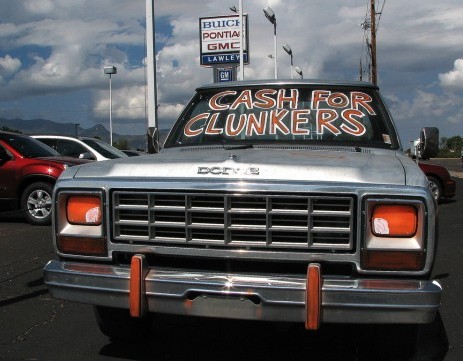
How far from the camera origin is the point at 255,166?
3395 mm

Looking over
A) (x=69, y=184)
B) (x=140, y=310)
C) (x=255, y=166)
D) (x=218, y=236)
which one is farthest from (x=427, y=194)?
(x=69, y=184)

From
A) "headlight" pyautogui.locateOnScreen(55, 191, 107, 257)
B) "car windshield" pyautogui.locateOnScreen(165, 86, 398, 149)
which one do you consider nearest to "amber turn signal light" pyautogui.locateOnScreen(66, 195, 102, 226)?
"headlight" pyautogui.locateOnScreen(55, 191, 107, 257)

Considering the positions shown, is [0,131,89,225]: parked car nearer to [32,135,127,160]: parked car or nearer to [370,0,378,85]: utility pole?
[32,135,127,160]: parked car

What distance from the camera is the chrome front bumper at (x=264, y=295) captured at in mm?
3139

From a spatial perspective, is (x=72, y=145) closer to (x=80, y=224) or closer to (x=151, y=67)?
(x=151, y=67)

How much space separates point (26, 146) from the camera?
37.3 ft

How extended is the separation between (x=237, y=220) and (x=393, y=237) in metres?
0.83

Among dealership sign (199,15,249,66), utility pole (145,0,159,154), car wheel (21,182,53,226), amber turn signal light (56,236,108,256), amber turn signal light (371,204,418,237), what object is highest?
dealership sign (199,15,249,66)

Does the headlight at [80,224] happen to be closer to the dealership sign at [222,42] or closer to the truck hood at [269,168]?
the truck hood at [269,168]

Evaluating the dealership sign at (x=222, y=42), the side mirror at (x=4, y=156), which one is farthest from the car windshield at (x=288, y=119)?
the dealership sign at (x=222, y=42)

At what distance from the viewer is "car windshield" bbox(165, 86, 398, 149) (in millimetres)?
4754

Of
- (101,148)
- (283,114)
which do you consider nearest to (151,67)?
(101,148)

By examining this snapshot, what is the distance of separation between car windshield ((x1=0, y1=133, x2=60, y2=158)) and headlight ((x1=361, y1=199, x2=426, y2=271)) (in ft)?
29.6

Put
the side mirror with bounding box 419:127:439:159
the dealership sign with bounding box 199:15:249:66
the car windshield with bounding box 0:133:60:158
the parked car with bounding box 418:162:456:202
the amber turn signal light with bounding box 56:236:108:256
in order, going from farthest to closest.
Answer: the dealership sign with bounding box 199:15:249:66 < the parked car with bounding box 418:162:456:202 < the car windshield with bounding box 0:133:60:158 < the side mirror with bounding box 419:127:439:159 < the amber turn signal light with bounding box 56:236:108:256
